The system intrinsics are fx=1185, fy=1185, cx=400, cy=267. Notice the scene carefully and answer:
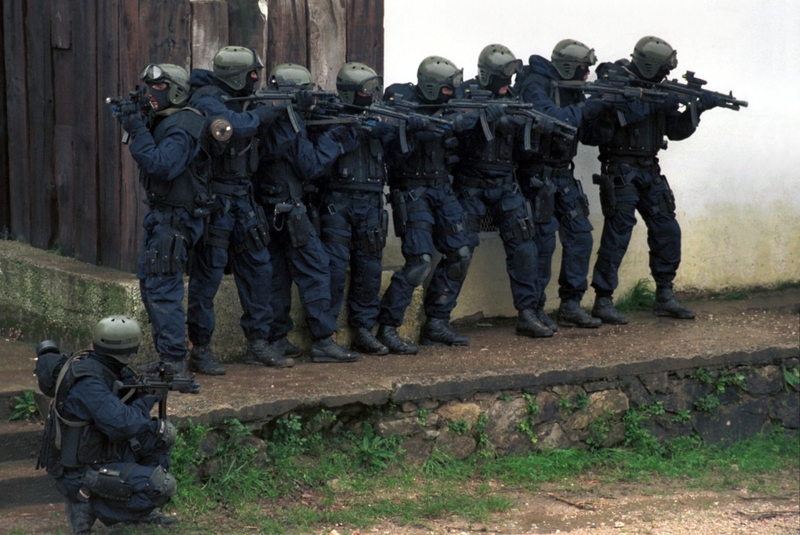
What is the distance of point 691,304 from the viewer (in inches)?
392

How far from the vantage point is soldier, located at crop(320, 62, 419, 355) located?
299 inches

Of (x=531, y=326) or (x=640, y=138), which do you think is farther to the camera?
(x=640, y=138)

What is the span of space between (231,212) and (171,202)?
19.1 inches

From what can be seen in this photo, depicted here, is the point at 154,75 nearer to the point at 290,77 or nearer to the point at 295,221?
the point at 290,77

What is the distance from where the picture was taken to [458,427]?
721cm

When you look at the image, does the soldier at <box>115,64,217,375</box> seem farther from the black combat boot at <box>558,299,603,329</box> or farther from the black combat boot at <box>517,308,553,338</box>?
the black combat boot at <box>558,299,603,329</box>

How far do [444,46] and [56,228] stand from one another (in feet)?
10.3

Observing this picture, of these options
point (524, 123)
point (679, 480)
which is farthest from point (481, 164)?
point (679, 480)

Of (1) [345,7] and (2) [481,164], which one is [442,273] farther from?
(1) [345,7]

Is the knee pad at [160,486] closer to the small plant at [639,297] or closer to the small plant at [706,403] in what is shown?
the small plant at [706,403]

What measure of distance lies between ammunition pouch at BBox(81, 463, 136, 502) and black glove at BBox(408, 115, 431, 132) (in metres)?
3.17

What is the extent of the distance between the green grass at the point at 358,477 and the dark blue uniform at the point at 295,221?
38.0 inches

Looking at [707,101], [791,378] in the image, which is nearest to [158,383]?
[791,378]

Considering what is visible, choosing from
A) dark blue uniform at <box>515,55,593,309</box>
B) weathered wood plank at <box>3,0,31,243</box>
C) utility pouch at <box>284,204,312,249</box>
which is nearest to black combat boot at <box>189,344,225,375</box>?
utility pouch at <box>284,204,312,249</box>
